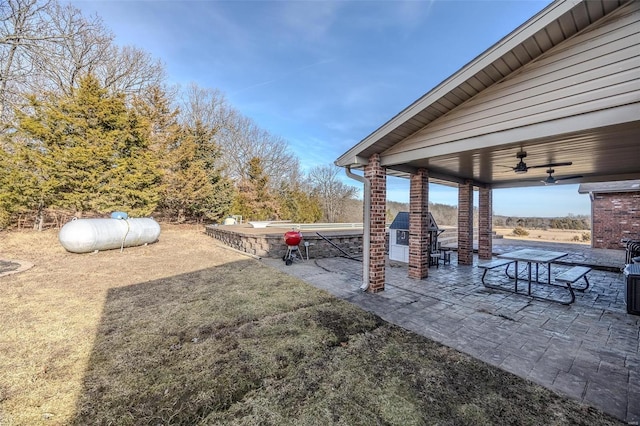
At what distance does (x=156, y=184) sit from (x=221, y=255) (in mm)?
8518

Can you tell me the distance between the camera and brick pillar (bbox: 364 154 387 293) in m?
5.43

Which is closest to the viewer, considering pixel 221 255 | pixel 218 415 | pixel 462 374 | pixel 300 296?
pixel 218 415

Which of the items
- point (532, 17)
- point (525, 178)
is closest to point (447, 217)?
point (525, 178)

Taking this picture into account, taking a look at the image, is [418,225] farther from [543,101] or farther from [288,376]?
[288,376]

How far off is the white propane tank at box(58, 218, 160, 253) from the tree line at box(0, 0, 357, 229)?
12.6 ft

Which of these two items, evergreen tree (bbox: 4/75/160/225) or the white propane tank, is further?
evergreen tree (bbox: 4/75/160/225)

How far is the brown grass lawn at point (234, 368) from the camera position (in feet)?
7.09

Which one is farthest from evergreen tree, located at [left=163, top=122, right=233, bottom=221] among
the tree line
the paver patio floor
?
the paver patio floor

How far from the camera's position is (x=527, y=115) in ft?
11.5

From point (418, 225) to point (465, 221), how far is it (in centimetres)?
261

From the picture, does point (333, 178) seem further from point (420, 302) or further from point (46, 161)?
point (420, 302)

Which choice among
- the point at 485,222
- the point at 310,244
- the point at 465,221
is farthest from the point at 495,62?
the point at 310,244

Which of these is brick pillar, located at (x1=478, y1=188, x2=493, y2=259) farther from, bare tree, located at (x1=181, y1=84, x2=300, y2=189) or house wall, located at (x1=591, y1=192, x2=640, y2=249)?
bare tree, located at (x1=181, y1=84, x2=300, y2=189)

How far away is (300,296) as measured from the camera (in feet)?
17.0
